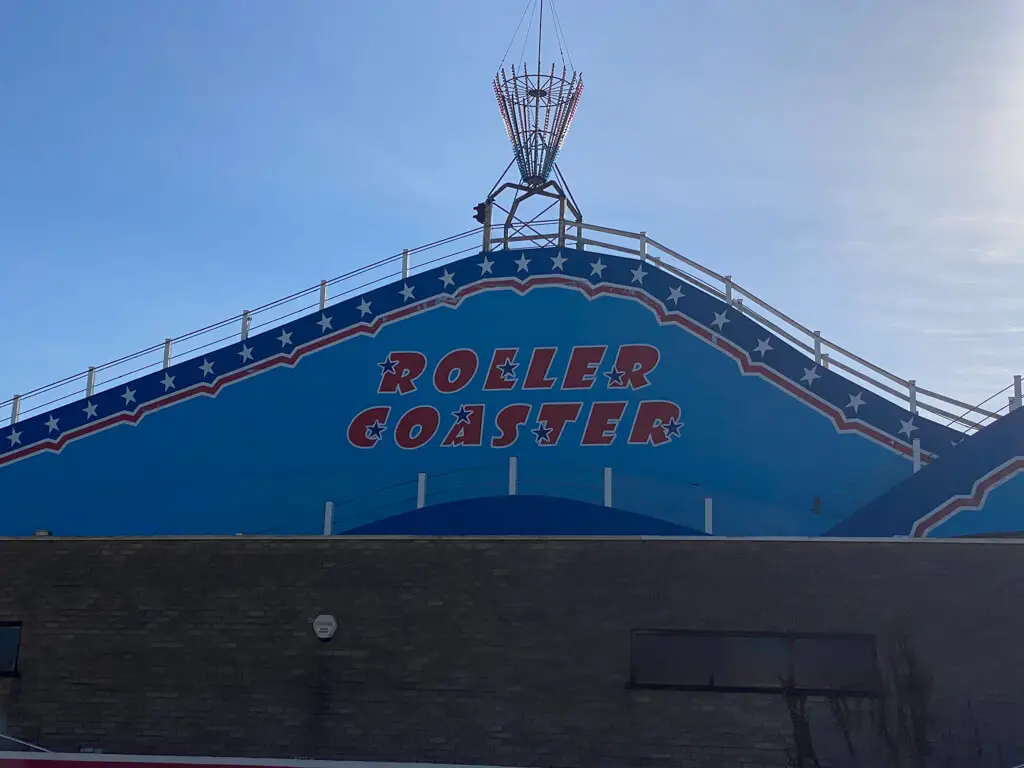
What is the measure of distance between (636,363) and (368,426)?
15.6 ft

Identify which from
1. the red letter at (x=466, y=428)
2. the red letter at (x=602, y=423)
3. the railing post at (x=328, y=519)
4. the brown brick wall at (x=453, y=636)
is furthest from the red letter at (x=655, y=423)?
the brown brick wall at (x=453, y=636)

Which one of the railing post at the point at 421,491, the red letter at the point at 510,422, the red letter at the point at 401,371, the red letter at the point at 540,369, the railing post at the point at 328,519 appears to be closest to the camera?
the railing post at the point at 421,491

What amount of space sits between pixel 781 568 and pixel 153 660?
802 centimetres

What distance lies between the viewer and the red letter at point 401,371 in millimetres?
20938

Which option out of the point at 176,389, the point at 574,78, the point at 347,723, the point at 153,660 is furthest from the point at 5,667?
the point at 574,78

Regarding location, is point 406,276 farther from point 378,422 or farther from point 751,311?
point 751,311

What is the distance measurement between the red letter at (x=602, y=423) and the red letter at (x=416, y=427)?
2.61 meters

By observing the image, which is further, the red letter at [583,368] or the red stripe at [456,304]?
the red letter at [583,368]

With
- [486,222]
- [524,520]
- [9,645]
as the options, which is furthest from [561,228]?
[9,645]

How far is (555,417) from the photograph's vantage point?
20.1m

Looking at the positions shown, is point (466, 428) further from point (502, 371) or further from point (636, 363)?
point (636, 363)

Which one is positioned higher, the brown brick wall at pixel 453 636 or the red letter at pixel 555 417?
the red letter at pixel 555 417

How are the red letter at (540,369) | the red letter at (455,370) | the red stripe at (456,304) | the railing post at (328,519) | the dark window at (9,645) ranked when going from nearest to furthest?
1. the dark window at (9,645)
2. the red stripe at (456,304)
3. the railing post at (328,519)
4. the red letter at (540,369)
5. the red letter at (455,370)

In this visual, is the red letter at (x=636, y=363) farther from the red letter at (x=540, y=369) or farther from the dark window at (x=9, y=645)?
the dark window at (x=9, y=645)
